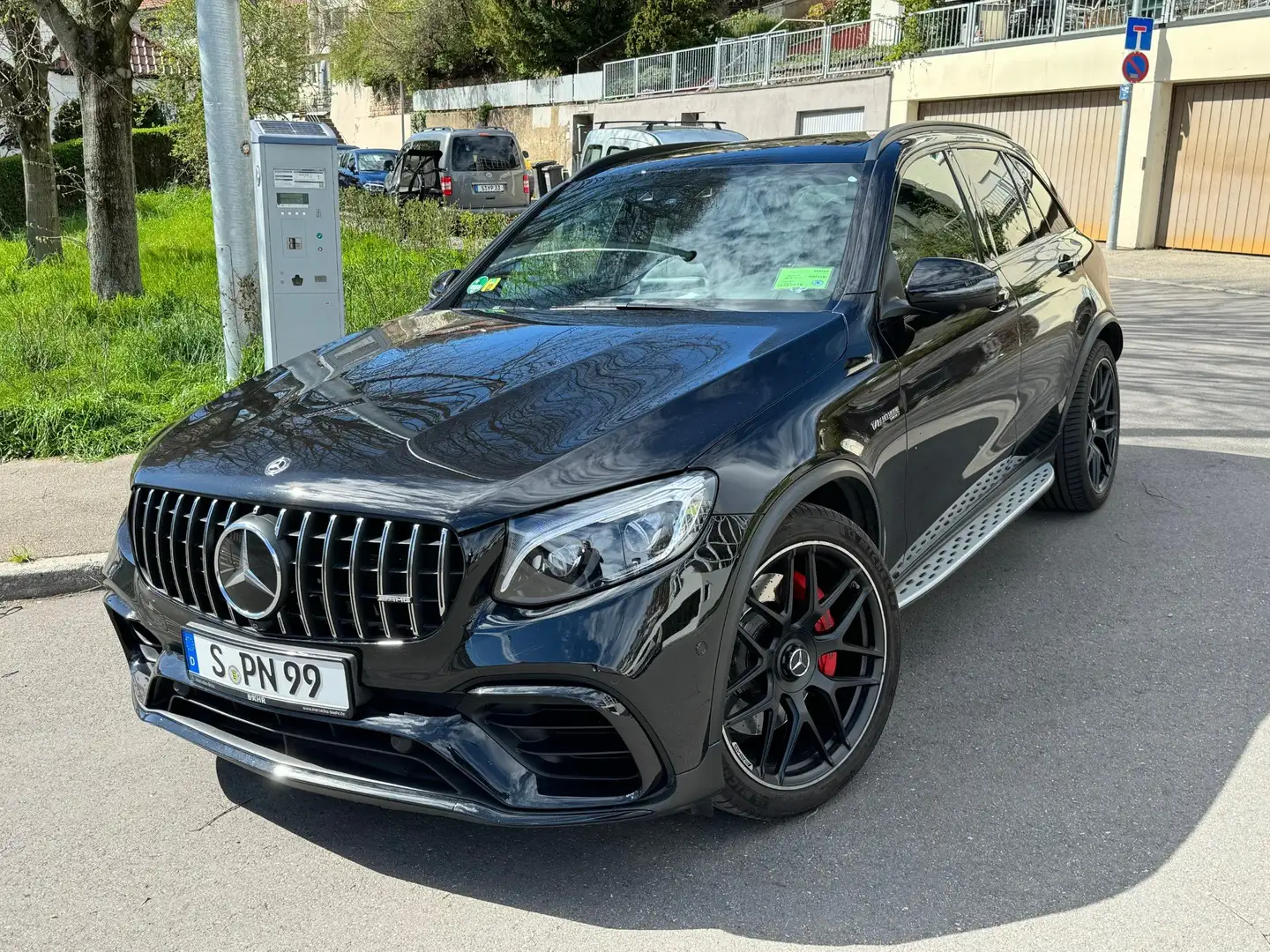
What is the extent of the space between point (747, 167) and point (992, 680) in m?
1.89

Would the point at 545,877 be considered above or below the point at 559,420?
below

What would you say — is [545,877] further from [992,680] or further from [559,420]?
[992,680]

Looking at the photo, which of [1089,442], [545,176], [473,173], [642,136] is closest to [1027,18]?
[642,136]

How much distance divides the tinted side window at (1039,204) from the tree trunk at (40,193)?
1236 centimetres

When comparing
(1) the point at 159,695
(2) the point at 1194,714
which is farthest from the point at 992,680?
(1) the point at 159,695

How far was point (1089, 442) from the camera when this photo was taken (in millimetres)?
5211

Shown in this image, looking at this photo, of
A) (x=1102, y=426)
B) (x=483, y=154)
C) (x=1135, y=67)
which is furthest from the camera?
(x=483, y=154)

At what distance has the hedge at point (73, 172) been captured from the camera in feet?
72.0

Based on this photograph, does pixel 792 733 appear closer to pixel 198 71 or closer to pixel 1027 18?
pixel 1027 18

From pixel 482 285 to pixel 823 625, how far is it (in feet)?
6.22

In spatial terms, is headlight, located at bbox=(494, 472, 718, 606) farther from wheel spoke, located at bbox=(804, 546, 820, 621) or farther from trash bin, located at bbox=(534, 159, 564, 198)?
trash bin, located at bbox=(534, 159, 564, 198)

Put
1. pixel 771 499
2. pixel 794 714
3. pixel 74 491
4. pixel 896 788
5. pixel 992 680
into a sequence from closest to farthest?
1. pixel 771 499
2. pixel 794 714
3. pixel 896 788
4. pixel 992 680
5. pixel 74 491

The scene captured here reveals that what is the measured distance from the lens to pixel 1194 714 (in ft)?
11.6

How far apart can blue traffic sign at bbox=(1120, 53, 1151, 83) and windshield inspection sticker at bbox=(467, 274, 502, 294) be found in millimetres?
14173
